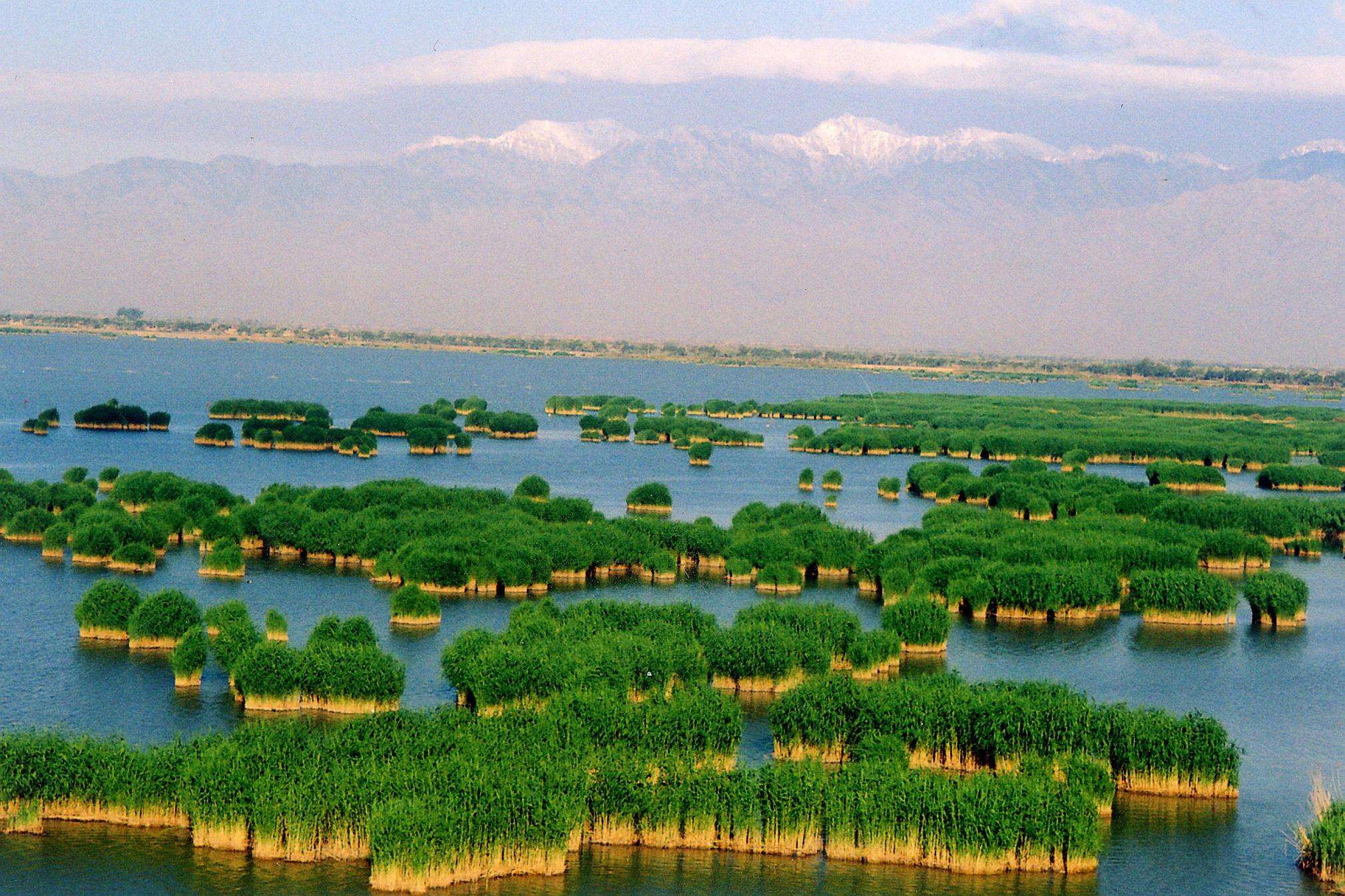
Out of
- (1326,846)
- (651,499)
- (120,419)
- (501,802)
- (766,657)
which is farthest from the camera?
(120,419)

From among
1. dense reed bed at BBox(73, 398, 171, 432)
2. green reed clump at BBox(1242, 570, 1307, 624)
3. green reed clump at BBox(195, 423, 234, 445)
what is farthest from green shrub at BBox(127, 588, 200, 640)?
dense reed bed at BBox(73, 398, 171, 432)

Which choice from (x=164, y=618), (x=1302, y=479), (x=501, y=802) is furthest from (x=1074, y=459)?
(x=501, y=802)

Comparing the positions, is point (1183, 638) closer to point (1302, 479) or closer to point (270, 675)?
point (270, 675)

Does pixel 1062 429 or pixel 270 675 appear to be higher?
pixel 1062 429

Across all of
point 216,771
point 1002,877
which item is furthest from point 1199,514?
point 216,771

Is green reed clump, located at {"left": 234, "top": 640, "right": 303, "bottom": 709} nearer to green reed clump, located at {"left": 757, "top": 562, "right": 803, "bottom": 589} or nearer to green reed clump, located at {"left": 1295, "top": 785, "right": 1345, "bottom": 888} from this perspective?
green reed clump, located at {"left": 757, "top": 562, "right": 803, "bottom": 589}

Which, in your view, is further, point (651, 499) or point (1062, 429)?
point (1062, 429)

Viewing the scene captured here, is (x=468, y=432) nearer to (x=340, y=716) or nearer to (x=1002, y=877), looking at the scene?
(x=340, y=716)
